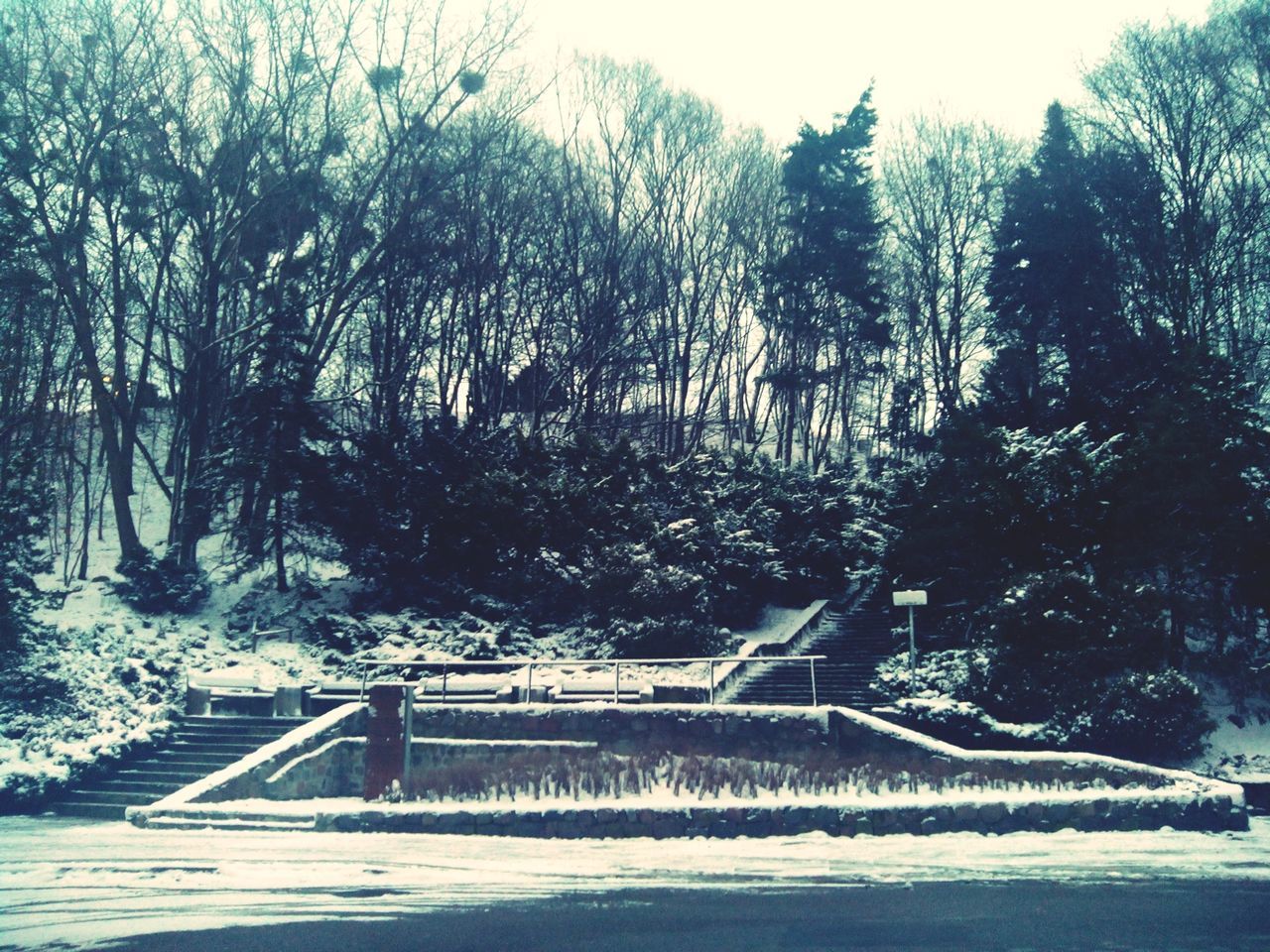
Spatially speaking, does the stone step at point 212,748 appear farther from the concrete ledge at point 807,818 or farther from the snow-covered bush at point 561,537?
the snow-covered bush at point 561,537

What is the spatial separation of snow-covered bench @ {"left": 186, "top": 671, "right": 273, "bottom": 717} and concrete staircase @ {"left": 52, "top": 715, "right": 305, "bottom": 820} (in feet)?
0.93

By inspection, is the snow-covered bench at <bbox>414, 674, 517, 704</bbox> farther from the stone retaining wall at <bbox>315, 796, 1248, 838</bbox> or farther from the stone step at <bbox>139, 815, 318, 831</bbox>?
the stone retaining wall at <bbox>315, 796, 1248, 838</bbox>

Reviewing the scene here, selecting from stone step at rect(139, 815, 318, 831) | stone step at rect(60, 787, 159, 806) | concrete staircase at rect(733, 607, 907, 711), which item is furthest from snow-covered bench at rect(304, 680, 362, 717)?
concrete staircase at rect(733, 607, 907, 711)

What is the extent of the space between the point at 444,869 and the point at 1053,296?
2678 cm

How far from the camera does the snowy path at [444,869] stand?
849 centimetres

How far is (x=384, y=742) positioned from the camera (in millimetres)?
14094

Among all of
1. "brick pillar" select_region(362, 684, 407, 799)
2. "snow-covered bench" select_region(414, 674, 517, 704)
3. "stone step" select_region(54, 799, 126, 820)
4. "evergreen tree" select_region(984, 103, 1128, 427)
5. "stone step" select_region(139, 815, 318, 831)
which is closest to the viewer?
"stone step" select_region(139, 815, 318, 831)

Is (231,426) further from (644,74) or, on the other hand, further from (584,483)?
(644,74)

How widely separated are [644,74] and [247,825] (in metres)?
26.6

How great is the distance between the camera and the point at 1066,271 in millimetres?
29766

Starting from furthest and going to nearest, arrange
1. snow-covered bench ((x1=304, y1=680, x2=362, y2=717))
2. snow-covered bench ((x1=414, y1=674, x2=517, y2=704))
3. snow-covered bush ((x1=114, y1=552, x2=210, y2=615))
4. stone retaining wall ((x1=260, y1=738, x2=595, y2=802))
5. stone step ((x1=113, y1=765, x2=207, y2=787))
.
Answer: snow-covered bush ((x1=114, y1=552, x2=210, y2=615)) < snow-covered bench ((x1=304, y1=680, x2=362, y2=717)) < snow-covered bench ((x1=414, y1=674, x2=517, y2=704)) < stone retaining wall ((x1=260, y1=738, x2=595, y2=802)) < stone step ((x1=113, y1=765, x2=207, y2=787))

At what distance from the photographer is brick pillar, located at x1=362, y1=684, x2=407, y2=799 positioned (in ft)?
45.9

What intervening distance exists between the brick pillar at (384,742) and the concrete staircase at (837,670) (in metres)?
6.60

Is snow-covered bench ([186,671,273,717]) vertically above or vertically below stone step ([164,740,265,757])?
above
